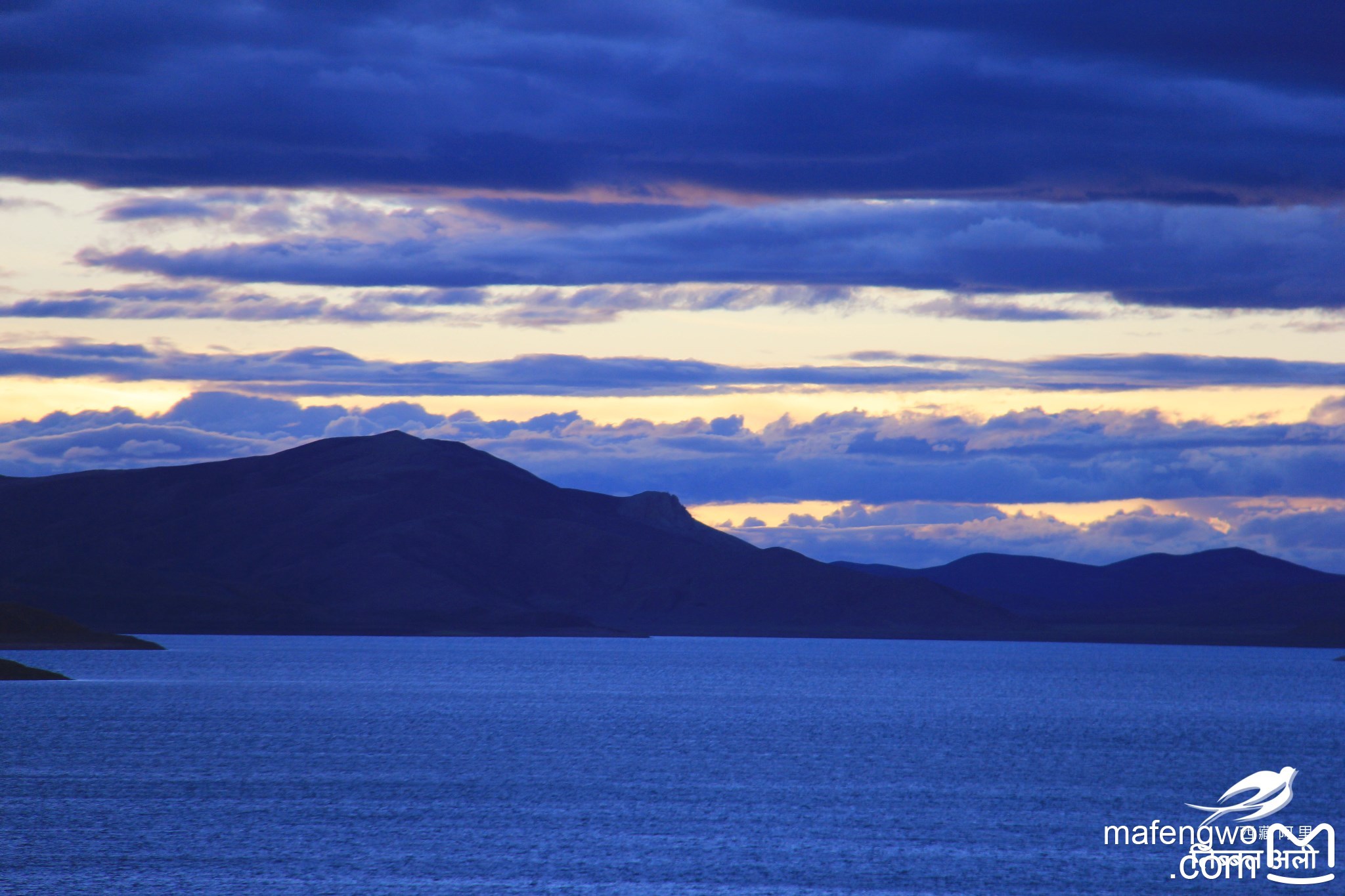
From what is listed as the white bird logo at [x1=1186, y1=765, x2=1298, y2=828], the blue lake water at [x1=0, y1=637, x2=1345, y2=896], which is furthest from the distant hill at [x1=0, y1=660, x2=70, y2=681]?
the white bird logo at [x1=1186, y1=765, x2=1298, y2=828]

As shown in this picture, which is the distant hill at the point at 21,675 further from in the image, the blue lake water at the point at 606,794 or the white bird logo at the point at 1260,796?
the white bird logo at the point at 1260,796

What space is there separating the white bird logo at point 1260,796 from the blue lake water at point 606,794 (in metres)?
1.02

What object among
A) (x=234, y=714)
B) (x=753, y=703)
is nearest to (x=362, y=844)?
(x=234, y=714)

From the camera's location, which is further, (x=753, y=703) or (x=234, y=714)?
(x=753, y=703)

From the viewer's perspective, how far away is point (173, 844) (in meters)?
63.8

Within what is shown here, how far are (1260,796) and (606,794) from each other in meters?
32.6

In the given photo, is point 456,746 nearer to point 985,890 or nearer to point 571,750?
point 571,750

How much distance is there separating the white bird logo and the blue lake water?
102cm

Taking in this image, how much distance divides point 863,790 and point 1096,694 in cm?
11327

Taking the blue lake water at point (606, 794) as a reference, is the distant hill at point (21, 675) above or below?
above

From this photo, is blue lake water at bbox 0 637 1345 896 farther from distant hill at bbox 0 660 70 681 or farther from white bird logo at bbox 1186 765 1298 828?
distant hill at bbox 0 660 70 681

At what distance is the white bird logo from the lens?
76438 millimetres

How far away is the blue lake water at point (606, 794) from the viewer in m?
59.0

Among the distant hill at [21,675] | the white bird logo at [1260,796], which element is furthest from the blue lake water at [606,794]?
the distant hill at [21,675]
